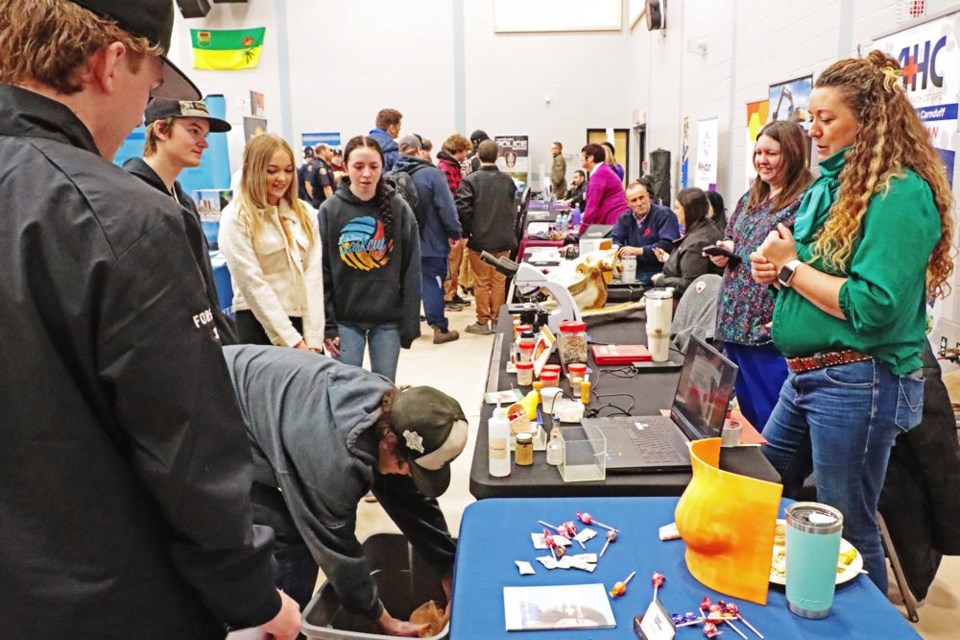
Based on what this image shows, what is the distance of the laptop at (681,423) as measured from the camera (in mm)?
1746

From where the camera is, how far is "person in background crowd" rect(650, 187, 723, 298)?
382 centimetres

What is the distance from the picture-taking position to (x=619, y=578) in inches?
53.6

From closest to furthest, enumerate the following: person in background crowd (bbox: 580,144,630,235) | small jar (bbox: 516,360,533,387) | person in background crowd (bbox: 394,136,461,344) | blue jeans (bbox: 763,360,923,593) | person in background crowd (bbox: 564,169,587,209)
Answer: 1. blue jeans (bbox: 763,360,923,593)
2. small jar (bbox: 516,360,533,387)
3. person in background crowd (bbox: 394,136,461,344)
4. person in background crowd (bbox: 580,144,630,235)
5. person in background crowd (bbox: 564,169,587,209)

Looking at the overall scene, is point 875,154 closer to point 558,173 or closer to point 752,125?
point 752,125

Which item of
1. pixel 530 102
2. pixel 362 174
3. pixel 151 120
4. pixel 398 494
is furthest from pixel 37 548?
pixel 530 102

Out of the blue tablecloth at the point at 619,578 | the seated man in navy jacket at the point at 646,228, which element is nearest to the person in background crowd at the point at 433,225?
the seated man in navy jacket at the point at 646,228

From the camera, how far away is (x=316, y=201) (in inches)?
320

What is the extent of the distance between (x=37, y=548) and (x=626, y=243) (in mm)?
4507

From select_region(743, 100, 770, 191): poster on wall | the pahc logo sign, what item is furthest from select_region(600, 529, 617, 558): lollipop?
select_region(743, 100, 770, 191): poster on wall

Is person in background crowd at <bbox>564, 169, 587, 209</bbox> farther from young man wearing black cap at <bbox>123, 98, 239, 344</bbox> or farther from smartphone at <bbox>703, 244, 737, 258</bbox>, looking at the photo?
young man wearing black cap at <bbox>123, 98, 239, 344</bbox>

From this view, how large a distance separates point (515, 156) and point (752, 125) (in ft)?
23.0

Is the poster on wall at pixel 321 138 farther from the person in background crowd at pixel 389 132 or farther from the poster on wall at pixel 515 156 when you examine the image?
the person in background crowd at pixel 389 132

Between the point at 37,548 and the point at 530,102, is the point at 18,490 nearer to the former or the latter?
the point at 37,548

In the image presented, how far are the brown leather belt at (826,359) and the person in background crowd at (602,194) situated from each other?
4990 millimetres
